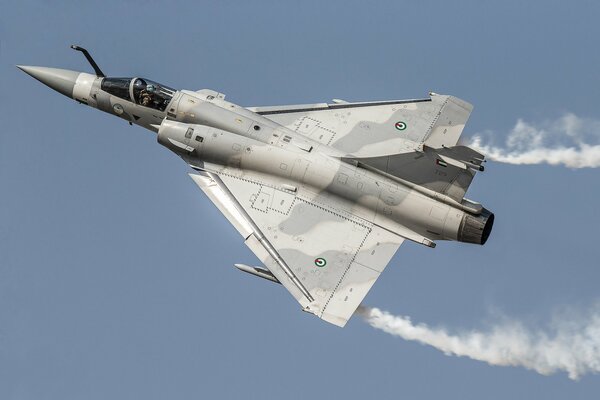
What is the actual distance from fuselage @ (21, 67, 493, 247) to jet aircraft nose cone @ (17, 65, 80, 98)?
0.11ft

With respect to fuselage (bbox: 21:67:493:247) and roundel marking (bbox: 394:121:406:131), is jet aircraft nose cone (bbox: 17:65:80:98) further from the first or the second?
roundel marking (bbox: 394:121:406:131)

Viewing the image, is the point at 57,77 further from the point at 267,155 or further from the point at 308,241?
the point at 308,241

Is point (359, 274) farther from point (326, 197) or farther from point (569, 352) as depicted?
point (569, 352)

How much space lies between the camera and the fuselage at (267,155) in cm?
3088

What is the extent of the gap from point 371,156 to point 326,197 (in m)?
1.86

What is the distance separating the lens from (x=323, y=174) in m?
31.6

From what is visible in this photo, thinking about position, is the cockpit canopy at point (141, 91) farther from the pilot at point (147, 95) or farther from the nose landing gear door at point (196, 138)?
the nose landing gear door at point (196, 138)

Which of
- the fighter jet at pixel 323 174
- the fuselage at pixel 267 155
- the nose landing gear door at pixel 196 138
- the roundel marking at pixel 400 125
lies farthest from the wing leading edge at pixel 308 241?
the roundel marking at pixel 400 125

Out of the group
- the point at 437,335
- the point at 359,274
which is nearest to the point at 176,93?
the point at 359,274

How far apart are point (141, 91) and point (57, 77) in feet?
10.2

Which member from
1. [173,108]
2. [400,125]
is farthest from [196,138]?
[400,125]

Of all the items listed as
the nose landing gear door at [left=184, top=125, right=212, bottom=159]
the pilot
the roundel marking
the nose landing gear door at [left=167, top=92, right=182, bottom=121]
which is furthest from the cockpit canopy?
the roundel marking

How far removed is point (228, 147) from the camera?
106ft

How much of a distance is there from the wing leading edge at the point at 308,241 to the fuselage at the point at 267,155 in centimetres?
39
